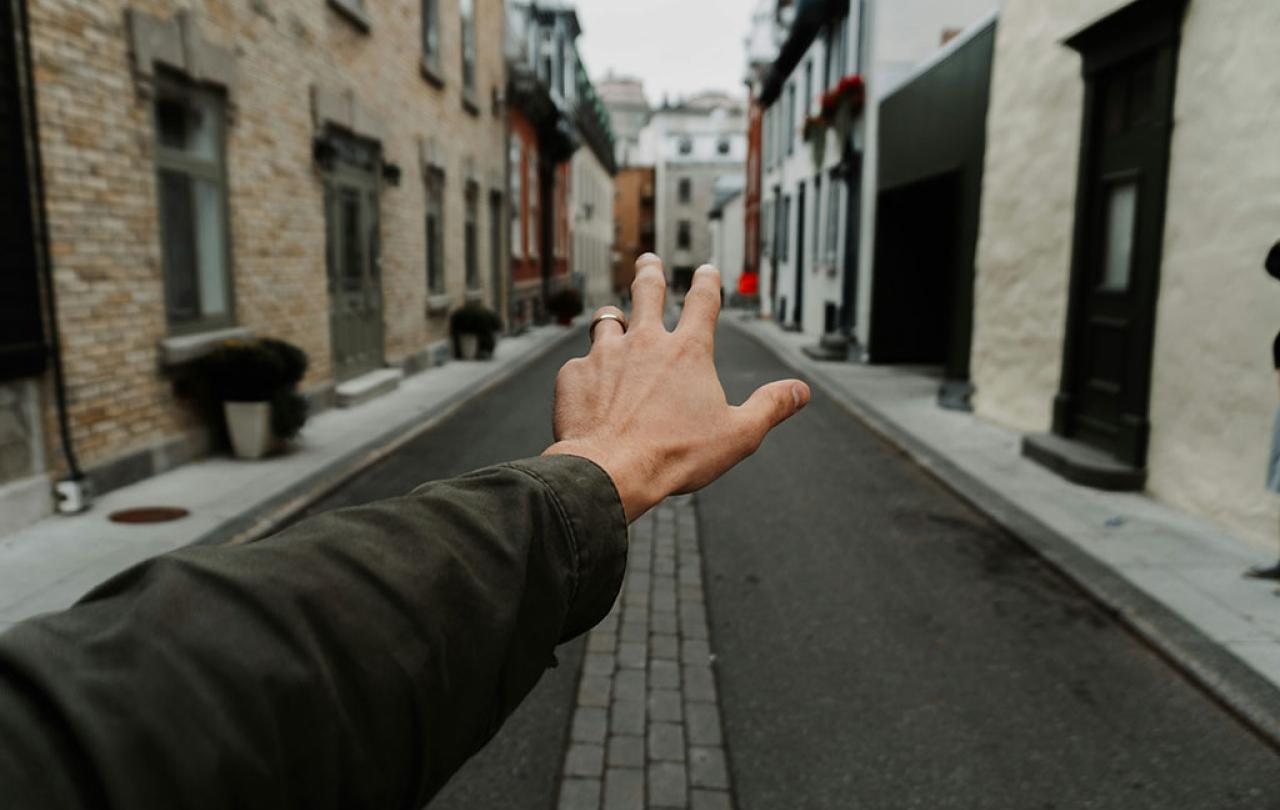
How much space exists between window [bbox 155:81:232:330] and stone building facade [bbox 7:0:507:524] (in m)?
0.02

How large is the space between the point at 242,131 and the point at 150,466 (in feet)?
11.2

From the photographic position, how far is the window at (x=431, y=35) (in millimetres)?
15016

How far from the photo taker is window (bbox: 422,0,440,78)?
15016 mm

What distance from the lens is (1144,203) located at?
24.0 feet

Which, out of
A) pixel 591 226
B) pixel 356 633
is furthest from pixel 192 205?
pixel 591 226

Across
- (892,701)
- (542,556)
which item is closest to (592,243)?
(892,701)

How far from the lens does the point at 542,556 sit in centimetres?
103

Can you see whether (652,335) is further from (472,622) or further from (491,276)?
(491,276)

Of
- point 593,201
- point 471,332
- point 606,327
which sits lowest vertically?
point 471,332

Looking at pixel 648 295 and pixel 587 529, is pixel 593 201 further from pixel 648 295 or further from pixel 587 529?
pixel 587 529

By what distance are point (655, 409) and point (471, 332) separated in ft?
53.4

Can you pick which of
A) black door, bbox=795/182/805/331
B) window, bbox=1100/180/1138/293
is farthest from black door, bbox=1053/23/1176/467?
black door, bbox=795/182/805/331

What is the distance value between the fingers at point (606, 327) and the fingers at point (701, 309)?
0.11m

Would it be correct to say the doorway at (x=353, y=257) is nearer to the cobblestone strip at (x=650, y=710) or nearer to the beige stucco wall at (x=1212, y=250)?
the cobblestone strip at (x=650, y=710)
